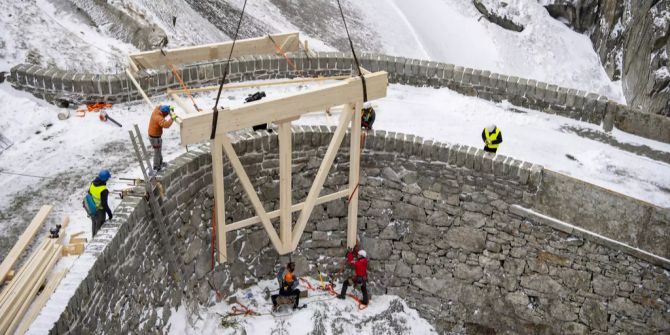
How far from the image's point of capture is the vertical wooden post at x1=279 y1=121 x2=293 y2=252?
10.9 meters

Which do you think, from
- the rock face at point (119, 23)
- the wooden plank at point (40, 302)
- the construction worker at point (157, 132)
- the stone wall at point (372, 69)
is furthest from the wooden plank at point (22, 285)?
the rock face at point (119, 23)

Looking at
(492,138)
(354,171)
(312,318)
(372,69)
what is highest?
(372,69)

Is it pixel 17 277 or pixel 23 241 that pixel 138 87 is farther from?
pixel 17 277

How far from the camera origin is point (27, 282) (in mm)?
8438

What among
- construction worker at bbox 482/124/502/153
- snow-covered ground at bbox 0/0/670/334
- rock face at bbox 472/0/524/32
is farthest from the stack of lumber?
rock face at bbox 472/0/524/32

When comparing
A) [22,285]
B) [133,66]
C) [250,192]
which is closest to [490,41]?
[133,66]

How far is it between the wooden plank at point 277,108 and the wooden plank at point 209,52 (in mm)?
3825

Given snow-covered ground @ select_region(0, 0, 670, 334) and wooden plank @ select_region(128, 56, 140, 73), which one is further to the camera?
wooden plank @ select_region(128, 56, 140, 73)

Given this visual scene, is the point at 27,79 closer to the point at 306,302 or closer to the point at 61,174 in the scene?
the point at 61,174

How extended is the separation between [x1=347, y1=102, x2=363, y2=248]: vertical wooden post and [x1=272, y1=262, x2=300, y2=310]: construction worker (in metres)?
1.25

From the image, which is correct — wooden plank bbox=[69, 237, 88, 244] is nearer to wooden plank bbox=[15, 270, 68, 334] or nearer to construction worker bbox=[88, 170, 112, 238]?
construction worker bbox=[88, 170, 112, 238]

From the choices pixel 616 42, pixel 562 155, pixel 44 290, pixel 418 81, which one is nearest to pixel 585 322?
pixel 562 155

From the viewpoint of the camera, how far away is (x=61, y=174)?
1112 cm

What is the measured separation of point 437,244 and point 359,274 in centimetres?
148
